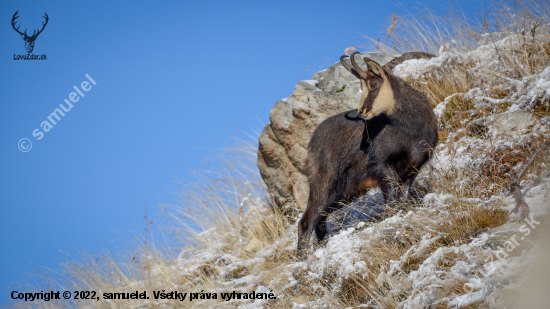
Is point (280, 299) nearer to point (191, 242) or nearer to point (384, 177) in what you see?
point (384, 177)

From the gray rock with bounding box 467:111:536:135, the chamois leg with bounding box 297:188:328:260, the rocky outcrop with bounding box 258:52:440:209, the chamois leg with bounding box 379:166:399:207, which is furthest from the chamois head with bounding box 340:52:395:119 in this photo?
the rocky outcrop with bounding box 258:52:440:209

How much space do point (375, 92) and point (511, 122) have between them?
73.1 inches

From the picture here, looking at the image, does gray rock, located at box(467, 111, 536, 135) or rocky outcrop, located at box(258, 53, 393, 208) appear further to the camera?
rocky outcrop, located at box(258, 53, 393, 208)

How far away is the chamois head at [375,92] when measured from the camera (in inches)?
158

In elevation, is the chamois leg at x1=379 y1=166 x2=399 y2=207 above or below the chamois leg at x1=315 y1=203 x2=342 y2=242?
above

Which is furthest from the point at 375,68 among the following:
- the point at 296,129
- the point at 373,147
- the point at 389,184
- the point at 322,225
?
the point at 296,129

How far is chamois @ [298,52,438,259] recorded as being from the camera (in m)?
4.06

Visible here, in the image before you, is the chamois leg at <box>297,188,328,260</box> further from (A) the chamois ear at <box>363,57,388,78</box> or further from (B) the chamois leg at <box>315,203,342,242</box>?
(A) the chamois ear at <box>363,57,388,78</box>

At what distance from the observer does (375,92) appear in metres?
4.10

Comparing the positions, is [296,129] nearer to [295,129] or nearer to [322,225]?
[295,129]

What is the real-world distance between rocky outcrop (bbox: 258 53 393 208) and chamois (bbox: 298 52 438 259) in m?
1.28

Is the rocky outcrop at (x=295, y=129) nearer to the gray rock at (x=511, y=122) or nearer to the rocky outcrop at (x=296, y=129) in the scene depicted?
the rocky outcrop at (x=296, y=129)

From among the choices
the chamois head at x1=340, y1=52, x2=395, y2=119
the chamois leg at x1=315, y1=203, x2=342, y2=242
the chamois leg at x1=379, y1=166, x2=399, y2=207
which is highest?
the chamois head at x1=340, y1=52, x2=395, y2=119

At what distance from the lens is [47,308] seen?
5.13m
